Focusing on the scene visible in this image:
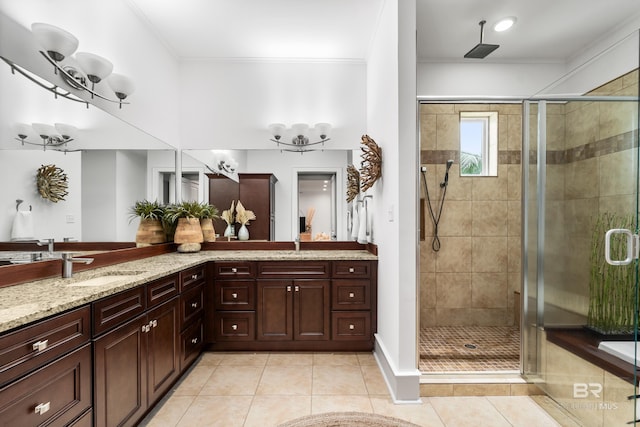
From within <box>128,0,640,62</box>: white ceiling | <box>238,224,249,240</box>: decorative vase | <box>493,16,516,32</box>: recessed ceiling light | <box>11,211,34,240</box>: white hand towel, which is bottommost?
<box>238,224,249,240</box>: decorative vase

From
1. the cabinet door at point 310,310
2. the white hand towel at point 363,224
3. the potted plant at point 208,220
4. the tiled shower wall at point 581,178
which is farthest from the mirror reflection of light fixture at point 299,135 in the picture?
the tiled shower wall at point 581,178

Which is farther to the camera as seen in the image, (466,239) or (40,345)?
(466,239)

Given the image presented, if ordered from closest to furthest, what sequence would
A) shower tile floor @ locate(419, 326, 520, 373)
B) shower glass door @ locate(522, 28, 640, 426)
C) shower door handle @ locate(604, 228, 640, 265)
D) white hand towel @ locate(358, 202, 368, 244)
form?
shower door handle @ locate(604, 228, 640, 265) < shower glass door @ locate(522, 28, 640, 426) < shower tile floor @ locate(419, 326, 520, 373) < white hand towel @ locate(358, 202, 368, 244)

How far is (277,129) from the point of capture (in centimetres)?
349

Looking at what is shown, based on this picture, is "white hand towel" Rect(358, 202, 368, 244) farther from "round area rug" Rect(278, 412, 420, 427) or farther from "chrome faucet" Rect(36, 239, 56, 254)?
"chrome faucet" Rect(36, 239, 56, 254)

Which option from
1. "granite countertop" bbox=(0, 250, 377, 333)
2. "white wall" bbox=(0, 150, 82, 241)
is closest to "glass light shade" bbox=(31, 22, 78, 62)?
"white wall" bbox=(0, 150, 82, 241)

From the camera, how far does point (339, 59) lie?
139 inches

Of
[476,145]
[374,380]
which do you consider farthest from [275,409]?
[476,145]

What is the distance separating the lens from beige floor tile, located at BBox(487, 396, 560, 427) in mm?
1967

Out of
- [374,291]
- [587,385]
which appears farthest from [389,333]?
[587,385]

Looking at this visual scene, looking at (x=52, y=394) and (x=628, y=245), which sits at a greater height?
(x=628, y=245)

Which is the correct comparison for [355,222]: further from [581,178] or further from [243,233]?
[581,178]

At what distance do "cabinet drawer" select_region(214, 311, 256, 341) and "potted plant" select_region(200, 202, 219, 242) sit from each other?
86cm

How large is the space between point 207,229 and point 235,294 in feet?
2.79
